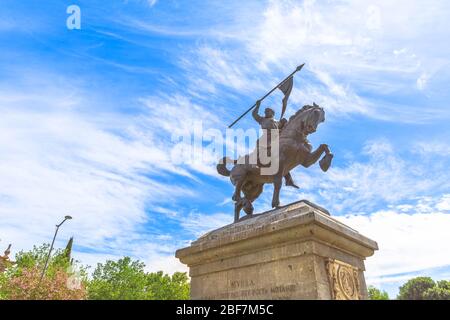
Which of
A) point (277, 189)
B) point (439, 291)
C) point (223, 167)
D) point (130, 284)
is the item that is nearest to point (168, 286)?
point (130, 284)

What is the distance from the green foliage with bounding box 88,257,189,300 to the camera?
33.1m

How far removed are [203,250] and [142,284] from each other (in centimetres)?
3362

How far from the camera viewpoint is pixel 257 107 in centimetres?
805

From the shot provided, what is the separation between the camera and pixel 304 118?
21.5 ft

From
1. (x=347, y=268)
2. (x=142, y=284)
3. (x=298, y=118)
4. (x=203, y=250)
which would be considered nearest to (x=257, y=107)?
(x=298, y=118)

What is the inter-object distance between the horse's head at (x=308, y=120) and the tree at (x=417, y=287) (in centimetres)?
5958

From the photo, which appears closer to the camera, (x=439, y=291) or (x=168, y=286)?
(x=168, y=286)

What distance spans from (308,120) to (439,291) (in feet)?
186

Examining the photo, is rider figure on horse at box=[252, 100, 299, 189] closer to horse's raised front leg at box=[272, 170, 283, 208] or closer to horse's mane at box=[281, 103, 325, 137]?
horse's mane at box=[281, 103, 325, 137]

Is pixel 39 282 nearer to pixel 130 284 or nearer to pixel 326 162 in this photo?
pixel 130 284

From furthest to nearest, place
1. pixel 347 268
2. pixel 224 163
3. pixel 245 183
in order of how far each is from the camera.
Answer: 1. pixel 224 163
2. pixel 245 183
3. pixel 347 268

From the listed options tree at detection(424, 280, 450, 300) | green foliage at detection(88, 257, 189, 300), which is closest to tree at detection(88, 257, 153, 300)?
green foliage at detection(88, 257, 189, 300)
